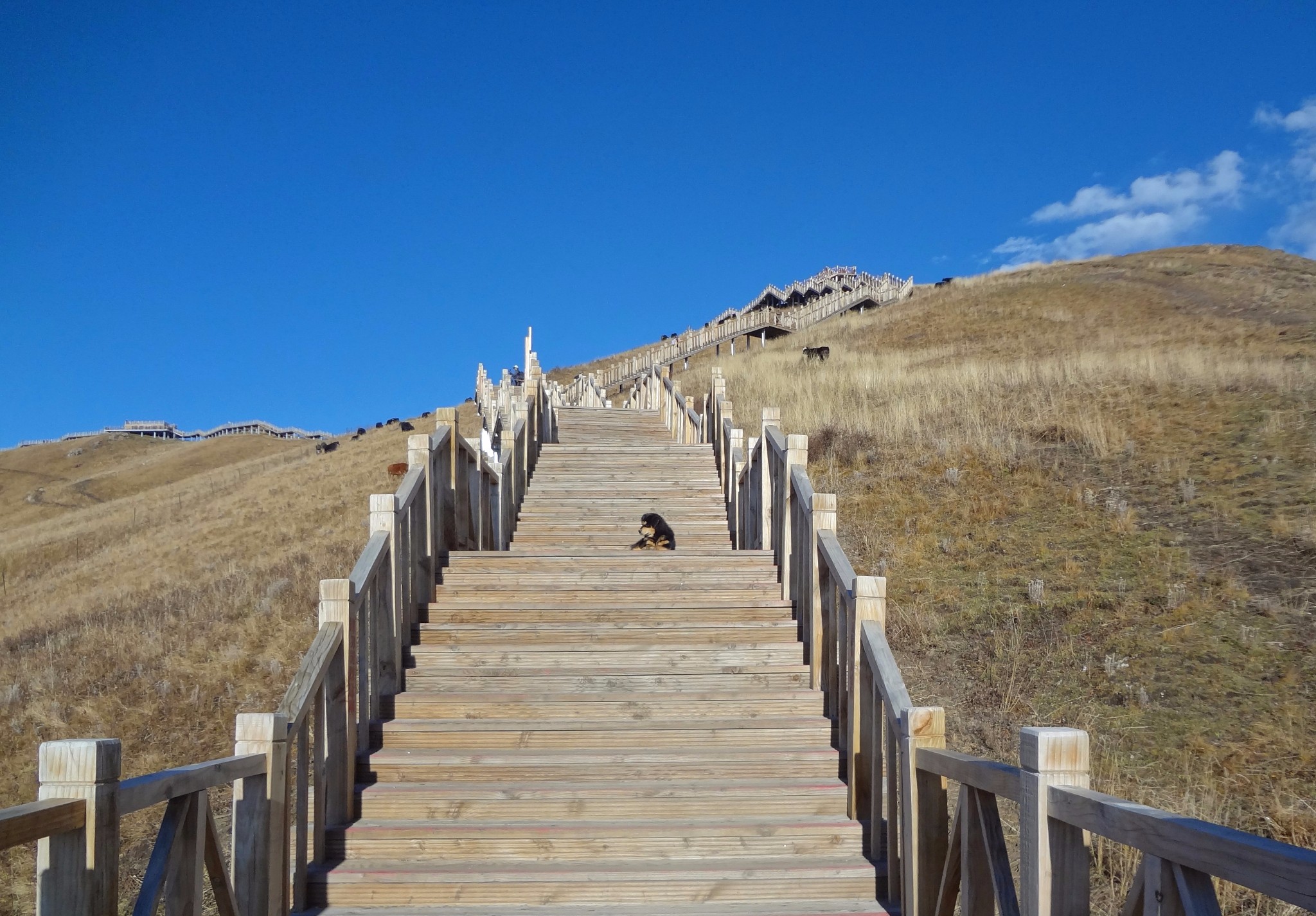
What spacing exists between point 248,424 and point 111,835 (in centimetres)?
11440

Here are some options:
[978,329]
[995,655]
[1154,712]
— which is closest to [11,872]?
[995,655]

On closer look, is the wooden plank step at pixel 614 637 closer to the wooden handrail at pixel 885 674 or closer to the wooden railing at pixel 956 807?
the wooden railing at pixel 956 807

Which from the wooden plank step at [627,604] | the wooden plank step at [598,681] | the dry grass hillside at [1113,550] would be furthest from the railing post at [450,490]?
the dry grass hillside at [1113,550]

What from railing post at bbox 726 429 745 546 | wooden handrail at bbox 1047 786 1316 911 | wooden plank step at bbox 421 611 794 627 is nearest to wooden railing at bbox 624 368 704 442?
railing post at bbox 726 429 745 546

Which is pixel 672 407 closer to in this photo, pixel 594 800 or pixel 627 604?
pixel 627 604

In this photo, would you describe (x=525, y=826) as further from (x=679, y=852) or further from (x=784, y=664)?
(x=784, y=664)

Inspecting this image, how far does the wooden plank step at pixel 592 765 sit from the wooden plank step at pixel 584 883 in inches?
23.9

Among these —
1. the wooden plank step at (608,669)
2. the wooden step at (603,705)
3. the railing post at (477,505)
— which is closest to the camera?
the wooden step at (603,705)

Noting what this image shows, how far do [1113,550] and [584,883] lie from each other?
270 inches

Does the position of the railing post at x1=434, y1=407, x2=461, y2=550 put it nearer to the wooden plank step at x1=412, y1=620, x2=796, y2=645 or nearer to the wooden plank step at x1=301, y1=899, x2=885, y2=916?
the wooden plank step at x1=412, y1=620, x2=796, y2=645

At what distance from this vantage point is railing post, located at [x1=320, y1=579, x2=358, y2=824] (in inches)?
190

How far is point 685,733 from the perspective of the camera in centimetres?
556

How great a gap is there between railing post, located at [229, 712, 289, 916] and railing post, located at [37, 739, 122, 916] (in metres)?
1.11

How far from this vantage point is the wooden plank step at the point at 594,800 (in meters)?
4.98
